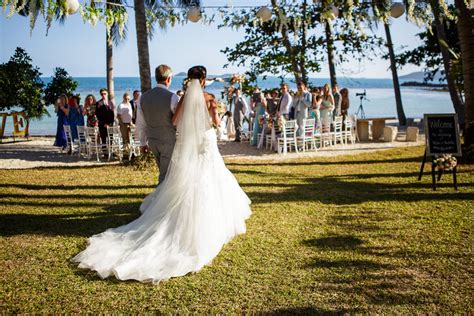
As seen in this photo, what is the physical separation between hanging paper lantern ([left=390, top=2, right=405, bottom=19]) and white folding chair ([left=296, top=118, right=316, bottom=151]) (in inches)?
151

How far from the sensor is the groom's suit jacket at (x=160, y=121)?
5.73m

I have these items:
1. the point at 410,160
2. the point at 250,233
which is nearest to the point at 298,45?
the point at 410,160

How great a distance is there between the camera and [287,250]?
5.23 metres

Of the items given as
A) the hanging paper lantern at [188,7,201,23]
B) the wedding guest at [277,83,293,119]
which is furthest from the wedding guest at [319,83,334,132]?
the hanging paper lantern at [188,7,201,23]

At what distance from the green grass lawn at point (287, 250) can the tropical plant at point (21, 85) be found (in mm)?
10204

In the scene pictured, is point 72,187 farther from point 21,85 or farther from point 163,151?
point 21,85

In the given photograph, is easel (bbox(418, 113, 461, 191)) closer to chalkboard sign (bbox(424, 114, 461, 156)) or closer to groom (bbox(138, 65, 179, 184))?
chalkboard sign (bbox(424, 114, 461, 156))

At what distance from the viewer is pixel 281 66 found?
19.2 metres

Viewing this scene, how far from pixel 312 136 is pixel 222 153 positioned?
287 centimetres

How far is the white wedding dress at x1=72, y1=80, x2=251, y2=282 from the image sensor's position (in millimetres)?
4633

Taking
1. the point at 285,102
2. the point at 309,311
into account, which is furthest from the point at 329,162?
the point at 309,311

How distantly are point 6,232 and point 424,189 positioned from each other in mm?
6907

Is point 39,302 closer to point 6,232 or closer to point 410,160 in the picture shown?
point 6,232

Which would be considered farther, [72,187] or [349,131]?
[349,131]
